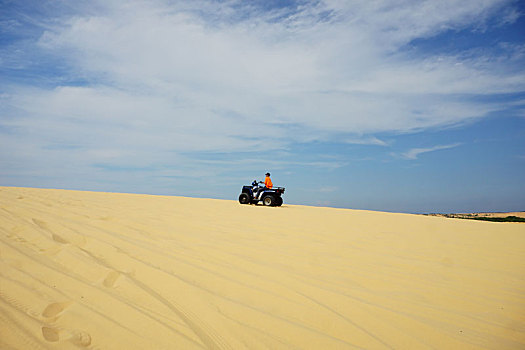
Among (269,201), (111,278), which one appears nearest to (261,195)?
(269,201)

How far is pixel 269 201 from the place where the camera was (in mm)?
13641

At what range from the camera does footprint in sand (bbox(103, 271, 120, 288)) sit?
2.50 metres

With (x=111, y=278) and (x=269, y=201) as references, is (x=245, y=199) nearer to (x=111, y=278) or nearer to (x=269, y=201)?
(x=269, y=201)

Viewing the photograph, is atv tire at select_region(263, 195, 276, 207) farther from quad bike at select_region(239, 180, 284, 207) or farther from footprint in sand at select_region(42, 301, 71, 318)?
footprint in sand at select_region(42, 301, 71, 318)

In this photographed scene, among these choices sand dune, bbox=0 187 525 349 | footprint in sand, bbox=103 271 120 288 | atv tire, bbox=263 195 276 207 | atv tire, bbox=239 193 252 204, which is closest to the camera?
sand dune, bbox=0 187 525 349

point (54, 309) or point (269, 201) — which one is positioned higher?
point (269, 201)

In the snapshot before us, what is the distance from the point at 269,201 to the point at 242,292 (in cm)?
1114

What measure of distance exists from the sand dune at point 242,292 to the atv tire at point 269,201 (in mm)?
9067

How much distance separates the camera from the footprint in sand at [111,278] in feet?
8.20

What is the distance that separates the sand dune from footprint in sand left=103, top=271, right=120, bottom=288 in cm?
1

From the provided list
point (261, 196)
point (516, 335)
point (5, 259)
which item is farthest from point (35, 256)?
point (261, 196)

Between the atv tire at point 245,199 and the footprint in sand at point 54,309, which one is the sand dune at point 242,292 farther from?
the atv tire at point 245,199

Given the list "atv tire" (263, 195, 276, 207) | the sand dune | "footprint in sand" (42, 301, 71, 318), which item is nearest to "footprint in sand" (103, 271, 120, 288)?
the sand dune

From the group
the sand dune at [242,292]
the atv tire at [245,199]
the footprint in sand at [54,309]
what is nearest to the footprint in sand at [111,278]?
the sand dune at [242,292]
